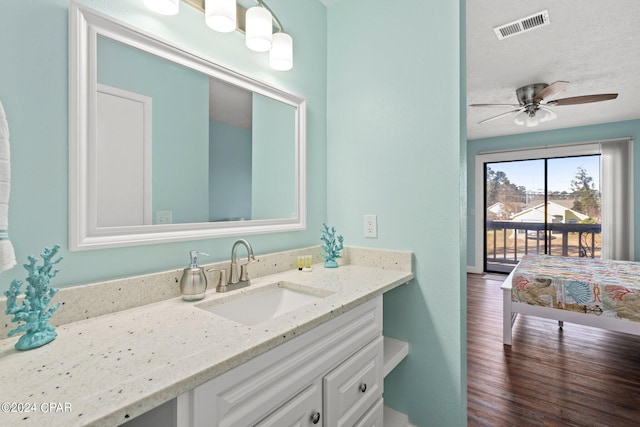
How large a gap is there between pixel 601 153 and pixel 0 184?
20.0ft

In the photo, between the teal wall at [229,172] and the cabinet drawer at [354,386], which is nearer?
the cabinet drawer at [354,386]

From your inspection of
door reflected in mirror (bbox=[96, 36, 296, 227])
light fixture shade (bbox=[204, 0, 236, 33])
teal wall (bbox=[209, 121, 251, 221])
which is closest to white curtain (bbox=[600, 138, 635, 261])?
door reflected in mirror (bbox=[96, 36, 296, 227])

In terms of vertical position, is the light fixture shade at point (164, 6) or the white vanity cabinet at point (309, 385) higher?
the light fixture shade at point (164, 6)

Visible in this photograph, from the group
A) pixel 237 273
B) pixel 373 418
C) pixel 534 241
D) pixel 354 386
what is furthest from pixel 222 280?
pixel 534 241

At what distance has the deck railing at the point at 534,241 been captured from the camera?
4785 millimetres

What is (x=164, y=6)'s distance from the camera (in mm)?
1047

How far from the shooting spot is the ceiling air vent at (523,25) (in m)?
2.00

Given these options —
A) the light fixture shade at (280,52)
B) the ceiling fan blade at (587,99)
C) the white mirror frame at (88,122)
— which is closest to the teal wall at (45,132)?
the white mirror frame at (88,122)

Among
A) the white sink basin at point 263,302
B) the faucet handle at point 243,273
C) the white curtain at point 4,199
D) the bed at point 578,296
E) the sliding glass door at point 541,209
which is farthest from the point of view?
the sliding glass door at point 541,209

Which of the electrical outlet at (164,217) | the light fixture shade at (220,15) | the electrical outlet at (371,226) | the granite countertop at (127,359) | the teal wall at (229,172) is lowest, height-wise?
the granite countertop at (127,359)

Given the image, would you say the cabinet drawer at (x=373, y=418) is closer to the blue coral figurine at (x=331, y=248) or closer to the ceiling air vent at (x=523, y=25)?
the blue coral figurine at (x=331, y=248)

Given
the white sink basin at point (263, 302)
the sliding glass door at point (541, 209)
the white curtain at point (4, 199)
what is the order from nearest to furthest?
the white curtain at point (4, 199), the white sink basin at point (263, 302), the sliding glass door at point (541, 209)

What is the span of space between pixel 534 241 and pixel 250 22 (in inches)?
227

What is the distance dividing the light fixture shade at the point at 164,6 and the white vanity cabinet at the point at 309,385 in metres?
1.16
